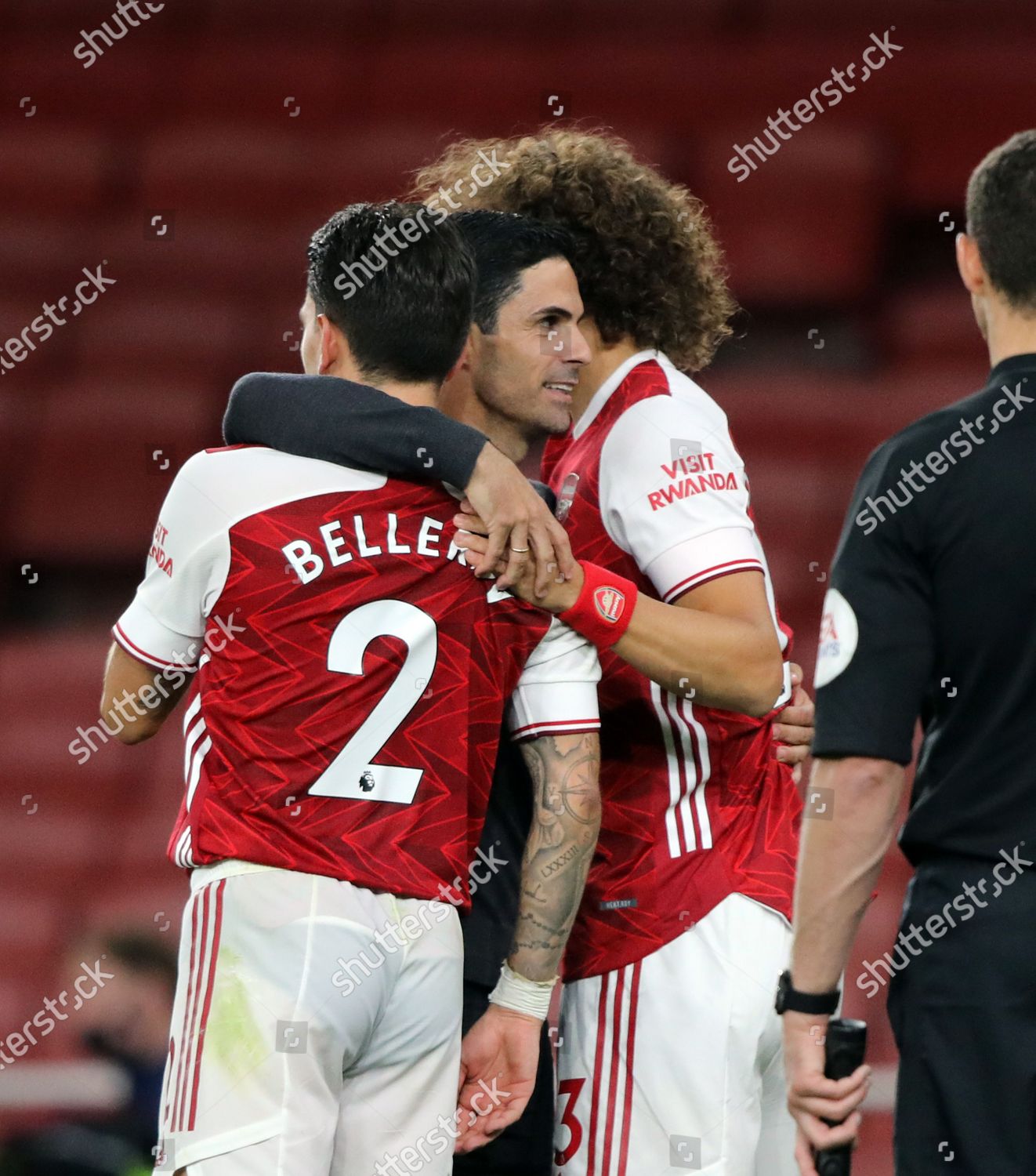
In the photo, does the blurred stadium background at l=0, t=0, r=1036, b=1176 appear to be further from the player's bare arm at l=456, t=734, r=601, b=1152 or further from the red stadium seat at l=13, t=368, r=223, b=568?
the player's bare arm at l=456, t=734, r=601, b=1152

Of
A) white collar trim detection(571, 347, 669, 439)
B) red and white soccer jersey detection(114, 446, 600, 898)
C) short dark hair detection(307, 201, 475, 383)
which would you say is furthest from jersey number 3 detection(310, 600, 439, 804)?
white collar trim detection(571, 347, 669, 439)

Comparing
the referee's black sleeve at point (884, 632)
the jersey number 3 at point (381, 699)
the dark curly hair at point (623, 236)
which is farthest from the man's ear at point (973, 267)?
the dark curly hair at point (623, 236)

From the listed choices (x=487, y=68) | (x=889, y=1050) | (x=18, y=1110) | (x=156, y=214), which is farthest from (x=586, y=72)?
(x=18, y=1110)

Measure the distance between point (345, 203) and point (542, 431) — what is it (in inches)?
182

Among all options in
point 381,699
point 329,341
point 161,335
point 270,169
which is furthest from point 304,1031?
point 270,169

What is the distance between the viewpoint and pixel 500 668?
2152mm

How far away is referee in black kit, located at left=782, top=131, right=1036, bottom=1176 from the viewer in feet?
5.63

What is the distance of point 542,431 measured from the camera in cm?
266

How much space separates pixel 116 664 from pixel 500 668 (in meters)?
0.53

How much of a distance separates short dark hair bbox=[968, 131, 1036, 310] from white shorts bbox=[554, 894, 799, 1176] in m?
1.04

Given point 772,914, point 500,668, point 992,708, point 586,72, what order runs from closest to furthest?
point 992,708, point 500,668, point 772,914, point 586,72

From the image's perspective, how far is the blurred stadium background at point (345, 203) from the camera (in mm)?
6520

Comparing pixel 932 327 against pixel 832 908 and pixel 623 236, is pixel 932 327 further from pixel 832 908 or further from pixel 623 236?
pixel 832 908

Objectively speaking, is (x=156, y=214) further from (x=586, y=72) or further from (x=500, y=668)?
(x=500, y=668)
